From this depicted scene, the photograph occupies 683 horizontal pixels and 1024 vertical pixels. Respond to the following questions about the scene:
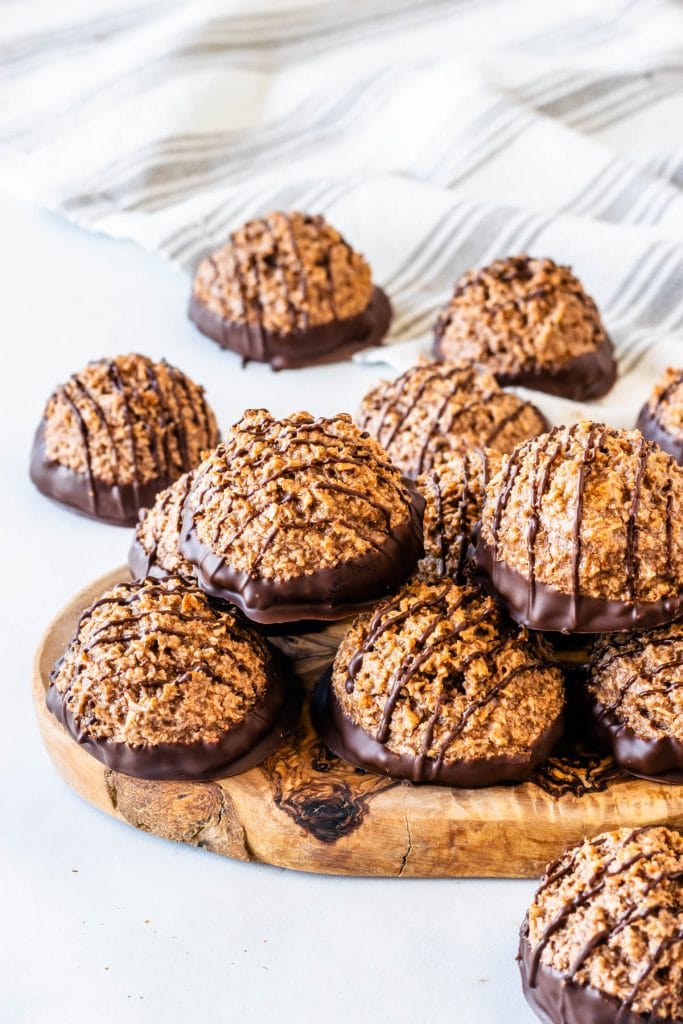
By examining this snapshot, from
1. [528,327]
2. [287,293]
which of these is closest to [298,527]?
[528,327]

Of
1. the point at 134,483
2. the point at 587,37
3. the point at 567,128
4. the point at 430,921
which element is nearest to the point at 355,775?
the point at 430,921

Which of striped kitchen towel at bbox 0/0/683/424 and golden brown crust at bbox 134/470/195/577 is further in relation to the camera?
striped kitchen towel at bbox 0/0/683/424

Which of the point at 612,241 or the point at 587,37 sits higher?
the point at 587,37

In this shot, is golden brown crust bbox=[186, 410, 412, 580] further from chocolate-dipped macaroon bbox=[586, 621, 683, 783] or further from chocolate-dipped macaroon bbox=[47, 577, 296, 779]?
chocolate-dipped macaroon bbox=[586, 621, 683, 783]

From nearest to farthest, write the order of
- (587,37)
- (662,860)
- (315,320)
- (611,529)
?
(662,860)
(611,529)
(315,320)
(587,37)

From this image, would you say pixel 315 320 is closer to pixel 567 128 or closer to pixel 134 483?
pixel 134 483

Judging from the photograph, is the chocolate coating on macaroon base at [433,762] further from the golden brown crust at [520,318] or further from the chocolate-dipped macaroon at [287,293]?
the chocolate-dipped macaroon at [287,293]

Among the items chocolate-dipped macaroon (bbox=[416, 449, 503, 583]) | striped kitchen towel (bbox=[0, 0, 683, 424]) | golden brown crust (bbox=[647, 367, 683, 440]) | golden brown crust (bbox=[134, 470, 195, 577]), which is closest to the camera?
chocolate-dipped macaroon (bbox=[416, 449, 503, 583])

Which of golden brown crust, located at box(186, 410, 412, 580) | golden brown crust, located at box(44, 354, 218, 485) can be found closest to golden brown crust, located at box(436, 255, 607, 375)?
golden brown crust, located at box(44, 354, 218, 485)
